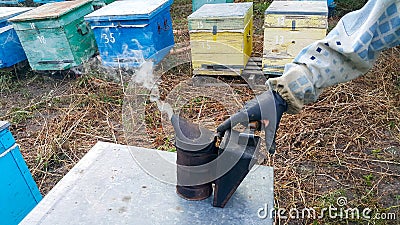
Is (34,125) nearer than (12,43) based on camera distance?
Yes

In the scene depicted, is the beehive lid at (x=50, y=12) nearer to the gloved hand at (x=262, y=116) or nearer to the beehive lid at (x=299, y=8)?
the beehive lid at (x=299, y=8)

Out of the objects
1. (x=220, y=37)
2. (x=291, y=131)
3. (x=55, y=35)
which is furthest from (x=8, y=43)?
(x=291, y=131)

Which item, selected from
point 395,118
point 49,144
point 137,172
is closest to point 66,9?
point 49,144

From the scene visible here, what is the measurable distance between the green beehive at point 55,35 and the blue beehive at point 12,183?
5.76 ft

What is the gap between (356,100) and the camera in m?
2.62

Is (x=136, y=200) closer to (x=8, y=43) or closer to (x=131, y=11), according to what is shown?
(x=131, y=11)

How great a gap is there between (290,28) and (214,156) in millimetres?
1939

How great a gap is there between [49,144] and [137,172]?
1.49 metres

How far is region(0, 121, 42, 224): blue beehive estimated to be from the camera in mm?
1422

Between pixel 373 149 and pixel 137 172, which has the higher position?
pixel 137 172

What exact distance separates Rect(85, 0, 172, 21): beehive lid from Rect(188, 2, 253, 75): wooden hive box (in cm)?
35

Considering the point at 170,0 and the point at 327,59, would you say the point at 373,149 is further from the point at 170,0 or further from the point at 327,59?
the point at 170,0

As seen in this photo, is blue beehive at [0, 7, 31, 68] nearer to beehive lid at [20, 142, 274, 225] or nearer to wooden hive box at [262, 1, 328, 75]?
wooden hive box at [262, 1, 328, 75]

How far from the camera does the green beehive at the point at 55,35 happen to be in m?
2.94
